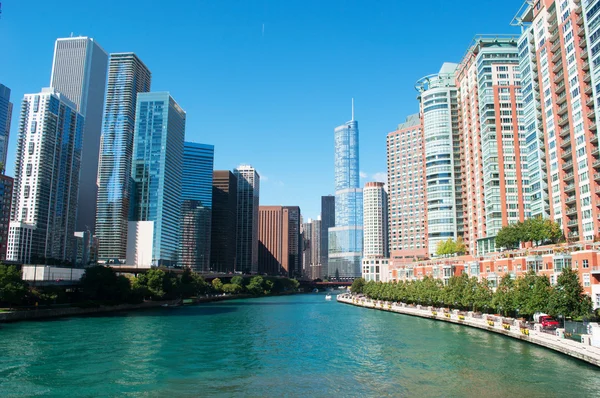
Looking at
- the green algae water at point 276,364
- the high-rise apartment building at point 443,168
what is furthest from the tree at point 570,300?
the high-rise apartment building at point 443,168

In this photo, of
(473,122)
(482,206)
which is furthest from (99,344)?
(473,122)

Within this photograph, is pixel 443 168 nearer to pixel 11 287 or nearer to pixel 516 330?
pixel 516 330

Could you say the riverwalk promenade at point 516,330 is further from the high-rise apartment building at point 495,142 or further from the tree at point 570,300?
the high-rise apartment building at point 495,142

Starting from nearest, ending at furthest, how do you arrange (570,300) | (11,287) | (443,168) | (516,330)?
(570,300), (516,330), (11,287), (443,168)

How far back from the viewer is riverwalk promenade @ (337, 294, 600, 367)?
184 feet

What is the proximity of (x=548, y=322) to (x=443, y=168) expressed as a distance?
12327cm

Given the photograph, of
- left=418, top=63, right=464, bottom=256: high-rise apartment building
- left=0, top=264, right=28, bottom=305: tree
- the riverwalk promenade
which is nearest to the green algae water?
the riverwalk promenade

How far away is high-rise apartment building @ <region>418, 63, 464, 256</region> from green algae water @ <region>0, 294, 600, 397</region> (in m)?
104

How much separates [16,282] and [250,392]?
256 ft

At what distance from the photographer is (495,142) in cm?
15300

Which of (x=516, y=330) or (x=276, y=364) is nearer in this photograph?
(x=276, y=364)

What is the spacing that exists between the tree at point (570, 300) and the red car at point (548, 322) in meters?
1.95

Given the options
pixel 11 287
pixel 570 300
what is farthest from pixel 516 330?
pixel 11 287

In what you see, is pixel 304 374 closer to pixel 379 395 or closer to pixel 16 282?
pixel 379 395
